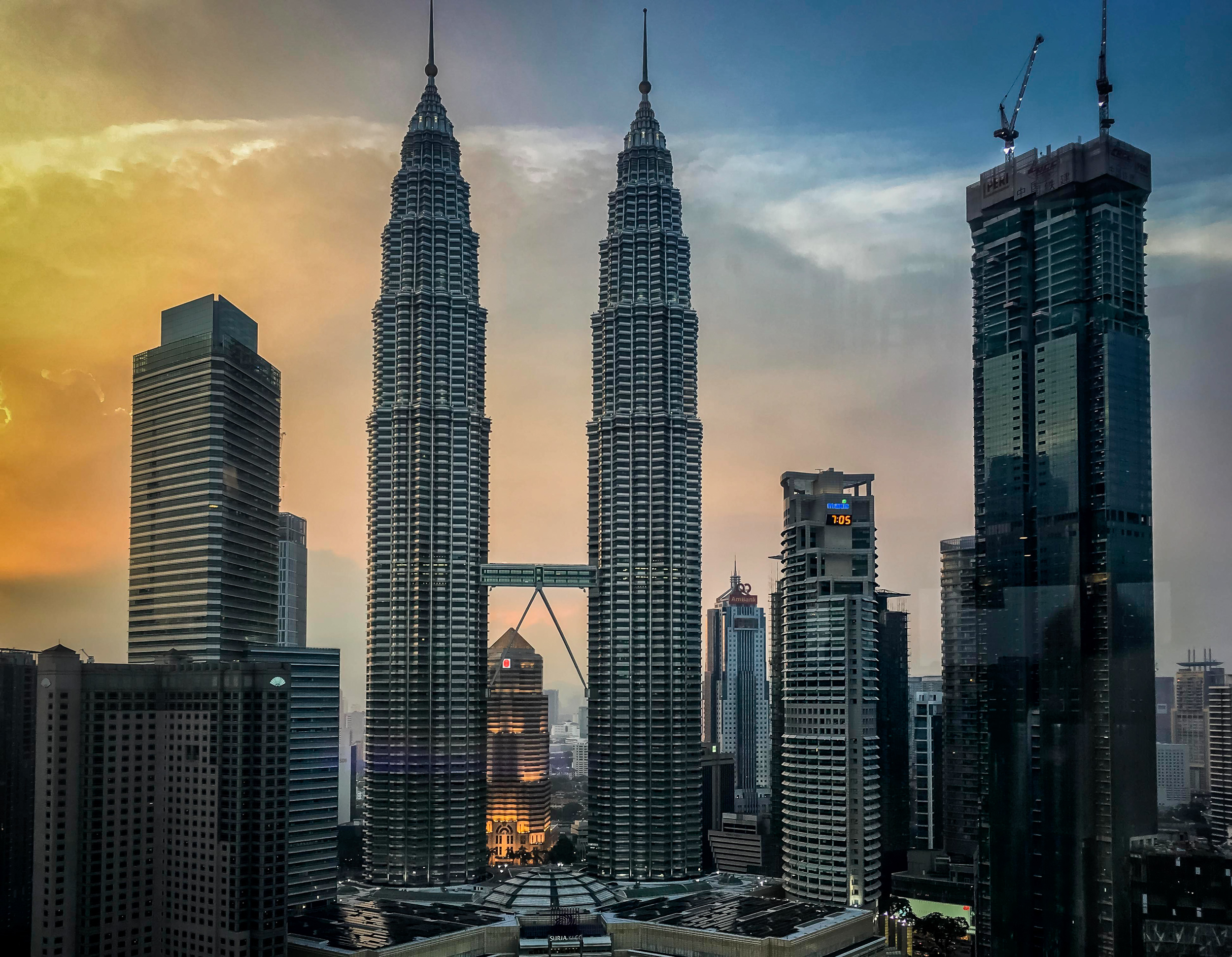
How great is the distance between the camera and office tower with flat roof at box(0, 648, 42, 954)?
14.9 meters

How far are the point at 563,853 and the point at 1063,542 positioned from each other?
58.9ft

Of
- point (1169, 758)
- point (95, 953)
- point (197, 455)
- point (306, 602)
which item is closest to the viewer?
point (1169, 758)

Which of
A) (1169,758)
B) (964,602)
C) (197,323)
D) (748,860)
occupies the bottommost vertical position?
(748,860)

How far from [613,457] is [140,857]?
12246 millimetres

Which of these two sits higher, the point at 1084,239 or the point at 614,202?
the point at 614,202

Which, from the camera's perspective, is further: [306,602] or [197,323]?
[306,602]

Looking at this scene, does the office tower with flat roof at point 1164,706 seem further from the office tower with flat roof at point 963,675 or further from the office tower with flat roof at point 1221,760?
the office tower with flat roof at point 963,675

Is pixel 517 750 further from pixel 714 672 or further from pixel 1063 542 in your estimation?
pixel 1063 542

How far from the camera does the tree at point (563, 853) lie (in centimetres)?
2869

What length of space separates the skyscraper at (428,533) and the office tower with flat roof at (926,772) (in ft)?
27.1

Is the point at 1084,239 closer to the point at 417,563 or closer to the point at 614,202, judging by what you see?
the point at 614,202

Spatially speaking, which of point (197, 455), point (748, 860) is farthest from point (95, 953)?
point (748, 860)

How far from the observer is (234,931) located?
50.3 ft

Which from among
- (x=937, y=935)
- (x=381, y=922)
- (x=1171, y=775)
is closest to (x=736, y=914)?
(x=937, y=935)
